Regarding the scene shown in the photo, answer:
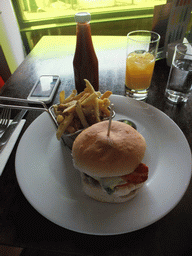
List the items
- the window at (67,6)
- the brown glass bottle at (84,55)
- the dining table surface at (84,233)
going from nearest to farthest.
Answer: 1. the dining table surface at (84,233)
2. the brown glass bottle at (84,55)
3. the window at (67,6)

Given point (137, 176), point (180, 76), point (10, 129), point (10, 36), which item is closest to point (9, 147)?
point (10, 129)

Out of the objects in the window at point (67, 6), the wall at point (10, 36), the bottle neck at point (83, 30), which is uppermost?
the bottle neck at point (83, 30)

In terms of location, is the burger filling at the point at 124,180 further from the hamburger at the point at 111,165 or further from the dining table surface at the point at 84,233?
the dining table surface at the point at 84,233

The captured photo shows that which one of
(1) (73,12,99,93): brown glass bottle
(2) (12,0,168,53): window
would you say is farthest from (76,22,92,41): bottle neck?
(2) (12,0,168,53): window

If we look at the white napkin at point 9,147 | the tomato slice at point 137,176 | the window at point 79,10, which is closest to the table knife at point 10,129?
the white napkin at point 9,147

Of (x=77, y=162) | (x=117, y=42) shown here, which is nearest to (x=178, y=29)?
(x=117, y=42)

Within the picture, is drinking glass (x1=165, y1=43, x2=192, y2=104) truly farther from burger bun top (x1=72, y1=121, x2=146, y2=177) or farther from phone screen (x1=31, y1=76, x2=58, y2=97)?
phone screen (x1=31, y1=76, x2=58, y2=97)

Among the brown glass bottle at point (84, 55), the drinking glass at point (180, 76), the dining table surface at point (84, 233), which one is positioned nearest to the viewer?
the dining table surface at point (84, 233)
